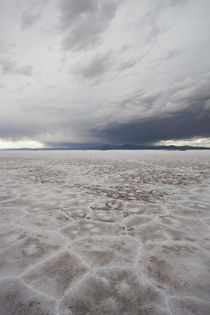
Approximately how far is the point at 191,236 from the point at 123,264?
132 cm

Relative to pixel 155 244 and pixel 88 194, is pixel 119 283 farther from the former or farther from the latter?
pixel 88 194

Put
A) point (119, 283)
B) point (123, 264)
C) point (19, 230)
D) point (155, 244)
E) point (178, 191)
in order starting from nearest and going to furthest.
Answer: point (119, 283) → point (123, 264) → point (155, 244) → point (19, 230) → point (178, 191)

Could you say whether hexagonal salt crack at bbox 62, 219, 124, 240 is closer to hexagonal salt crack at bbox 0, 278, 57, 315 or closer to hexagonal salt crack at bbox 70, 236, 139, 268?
hexagonal salt crack at bbox 70, 236, 139, 268

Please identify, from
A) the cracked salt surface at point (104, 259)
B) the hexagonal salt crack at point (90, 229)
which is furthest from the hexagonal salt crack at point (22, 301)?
the hexagonal salt crack at point (90, 229)

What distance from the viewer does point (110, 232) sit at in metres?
2.79

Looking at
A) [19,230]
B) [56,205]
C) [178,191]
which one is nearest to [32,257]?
[19,230]

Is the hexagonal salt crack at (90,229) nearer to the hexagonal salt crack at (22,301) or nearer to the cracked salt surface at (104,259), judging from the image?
the cracked salt surface at (104,259)

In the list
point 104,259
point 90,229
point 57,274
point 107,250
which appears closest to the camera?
point 57,274

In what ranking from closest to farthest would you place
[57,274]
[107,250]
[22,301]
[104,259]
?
[22,301]
[57,274]
[104,259]
[107,250]

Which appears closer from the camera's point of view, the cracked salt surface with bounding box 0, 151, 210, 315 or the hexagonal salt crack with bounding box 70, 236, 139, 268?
the cracked salt surface with bounding box 0, 151, 210, 315

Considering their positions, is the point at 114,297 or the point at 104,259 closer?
the point at 114,297

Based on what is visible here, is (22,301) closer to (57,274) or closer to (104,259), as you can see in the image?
(57,274)

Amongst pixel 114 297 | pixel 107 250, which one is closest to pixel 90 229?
pixel 107 250

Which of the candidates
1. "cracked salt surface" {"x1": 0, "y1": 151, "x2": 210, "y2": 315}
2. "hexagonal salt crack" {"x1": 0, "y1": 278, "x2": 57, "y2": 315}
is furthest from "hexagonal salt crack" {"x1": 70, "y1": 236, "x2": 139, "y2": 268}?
"hexagonal salt crack" {"x1": 0, "y1": 278, "x2": 57, "y2": 315}
